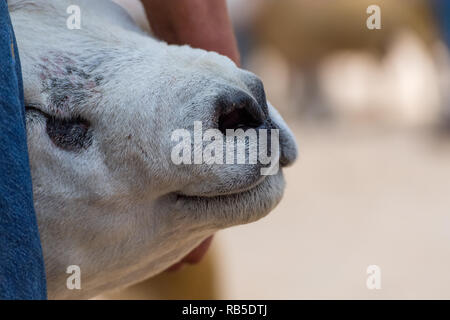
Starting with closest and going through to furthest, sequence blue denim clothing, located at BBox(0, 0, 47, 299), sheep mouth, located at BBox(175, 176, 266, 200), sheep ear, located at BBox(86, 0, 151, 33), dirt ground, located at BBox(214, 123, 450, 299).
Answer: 1. blue denim clothing, located at BBox(0, 0, 47, 299)
2. sheep mouth, located at BBox(175, 176, 266, 200)
3. sheep ear, located at BBox(86, 0, 151, 33)
4. dirt ground, located at BBox(214, 123, 450, 299)

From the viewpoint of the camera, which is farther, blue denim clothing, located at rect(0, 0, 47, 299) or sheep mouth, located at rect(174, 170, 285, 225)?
sheep mouth, located at rect(174, 170, 285, 225)

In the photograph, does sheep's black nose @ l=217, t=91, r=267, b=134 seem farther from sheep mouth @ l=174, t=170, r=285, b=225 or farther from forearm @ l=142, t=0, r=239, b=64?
forearm @ l=142, t=0, r=239, b=64

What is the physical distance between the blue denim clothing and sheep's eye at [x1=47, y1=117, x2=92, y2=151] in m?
0.09

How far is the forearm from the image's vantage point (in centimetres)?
131

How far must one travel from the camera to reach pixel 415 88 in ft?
26.8

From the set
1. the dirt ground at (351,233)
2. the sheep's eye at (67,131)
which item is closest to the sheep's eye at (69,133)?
the sheep's eye at (67,131)

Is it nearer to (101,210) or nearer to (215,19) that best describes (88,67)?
(101,210)

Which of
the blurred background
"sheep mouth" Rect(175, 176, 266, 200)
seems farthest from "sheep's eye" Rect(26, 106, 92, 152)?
the blurred background

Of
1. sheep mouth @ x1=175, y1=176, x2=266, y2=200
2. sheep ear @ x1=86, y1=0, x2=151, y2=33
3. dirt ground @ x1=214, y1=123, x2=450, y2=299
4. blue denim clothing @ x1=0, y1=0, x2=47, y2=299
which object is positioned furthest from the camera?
dirt ground @ x1=214, y1=123, x2=450, y2=299

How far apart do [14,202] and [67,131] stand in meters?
0.16

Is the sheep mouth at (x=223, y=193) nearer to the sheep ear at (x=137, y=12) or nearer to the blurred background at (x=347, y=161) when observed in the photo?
the sheep ear at (x=137, y=12)

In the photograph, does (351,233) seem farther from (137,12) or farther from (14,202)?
(14,202)

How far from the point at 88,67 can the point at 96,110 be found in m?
0.07

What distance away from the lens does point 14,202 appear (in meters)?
0.94
